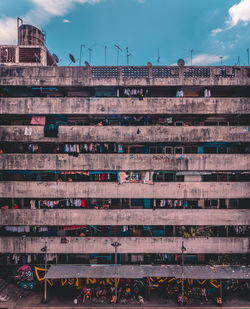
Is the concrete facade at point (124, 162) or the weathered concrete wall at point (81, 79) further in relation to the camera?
the weathered concrete wall at point (81, 79)

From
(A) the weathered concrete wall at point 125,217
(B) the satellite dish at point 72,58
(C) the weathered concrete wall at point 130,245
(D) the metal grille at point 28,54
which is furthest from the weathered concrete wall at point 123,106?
(C) the weathered concrete wall at point 130,245

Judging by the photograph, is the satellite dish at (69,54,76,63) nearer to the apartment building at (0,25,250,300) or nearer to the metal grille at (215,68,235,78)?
the apartment building at (0,25,250,300)

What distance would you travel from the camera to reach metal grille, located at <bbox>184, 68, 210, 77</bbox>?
17.0m

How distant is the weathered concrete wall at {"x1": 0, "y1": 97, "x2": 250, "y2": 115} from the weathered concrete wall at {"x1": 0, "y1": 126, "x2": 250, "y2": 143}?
1658mm

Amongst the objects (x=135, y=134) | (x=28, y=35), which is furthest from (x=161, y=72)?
(x=28, y=35)

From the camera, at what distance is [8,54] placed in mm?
18594

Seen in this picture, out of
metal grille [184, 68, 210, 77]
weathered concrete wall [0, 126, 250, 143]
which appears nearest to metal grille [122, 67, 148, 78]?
metal grille [184, 68, 210, 77]

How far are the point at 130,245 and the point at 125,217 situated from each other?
2.76 m

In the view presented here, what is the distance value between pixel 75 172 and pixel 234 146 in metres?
16.9

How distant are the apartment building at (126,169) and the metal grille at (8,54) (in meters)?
2.83

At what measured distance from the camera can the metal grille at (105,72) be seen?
17.0 metres

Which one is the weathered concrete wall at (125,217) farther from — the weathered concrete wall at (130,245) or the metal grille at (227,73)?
the metal grille at (227,73)

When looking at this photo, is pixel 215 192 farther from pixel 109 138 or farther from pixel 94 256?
pixel 94 256

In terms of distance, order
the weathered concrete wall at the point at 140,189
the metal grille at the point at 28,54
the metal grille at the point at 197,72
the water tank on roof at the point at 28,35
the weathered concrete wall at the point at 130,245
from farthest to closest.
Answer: the water tank on roof at the point at 28,35 < the metal grille at the point at 28,54 < the metal grille at the point at 197,72 < the weathered concrete wall at the point at 140,189 < the weathered concrete wall at the point at 130,245
